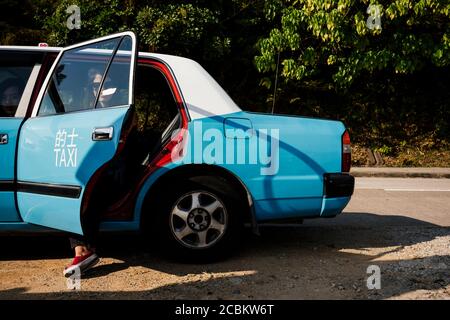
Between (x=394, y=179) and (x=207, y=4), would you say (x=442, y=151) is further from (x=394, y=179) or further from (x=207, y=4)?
(x=207, y=4)

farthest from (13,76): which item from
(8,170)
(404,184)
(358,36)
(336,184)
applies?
(358,36)

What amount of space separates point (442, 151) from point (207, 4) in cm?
757

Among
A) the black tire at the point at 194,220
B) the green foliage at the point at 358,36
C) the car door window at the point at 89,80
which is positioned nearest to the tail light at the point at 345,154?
the black tire at the point at 194,220

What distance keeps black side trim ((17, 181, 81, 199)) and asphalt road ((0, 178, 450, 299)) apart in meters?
0.67

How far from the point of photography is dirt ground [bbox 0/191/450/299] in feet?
11.0

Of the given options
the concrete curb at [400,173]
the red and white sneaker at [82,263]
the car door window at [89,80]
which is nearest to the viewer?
the red and white sneaker at [82,263]

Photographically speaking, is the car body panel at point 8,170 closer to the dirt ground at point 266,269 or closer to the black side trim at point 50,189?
the black side trim at point 50,189

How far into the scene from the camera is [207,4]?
475 inches

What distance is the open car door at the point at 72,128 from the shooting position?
3.40m

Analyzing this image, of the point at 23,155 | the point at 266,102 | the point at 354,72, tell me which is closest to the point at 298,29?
the point at 354,72

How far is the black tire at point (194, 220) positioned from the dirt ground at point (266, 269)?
5.7 inches

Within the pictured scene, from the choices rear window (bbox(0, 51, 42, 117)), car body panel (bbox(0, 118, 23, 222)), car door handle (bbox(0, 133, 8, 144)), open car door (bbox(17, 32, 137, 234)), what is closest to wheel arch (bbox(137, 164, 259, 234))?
open car door (bbox(17, 32, 137, 234))

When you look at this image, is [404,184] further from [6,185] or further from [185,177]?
[6,185]

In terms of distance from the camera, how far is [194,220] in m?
3.84
